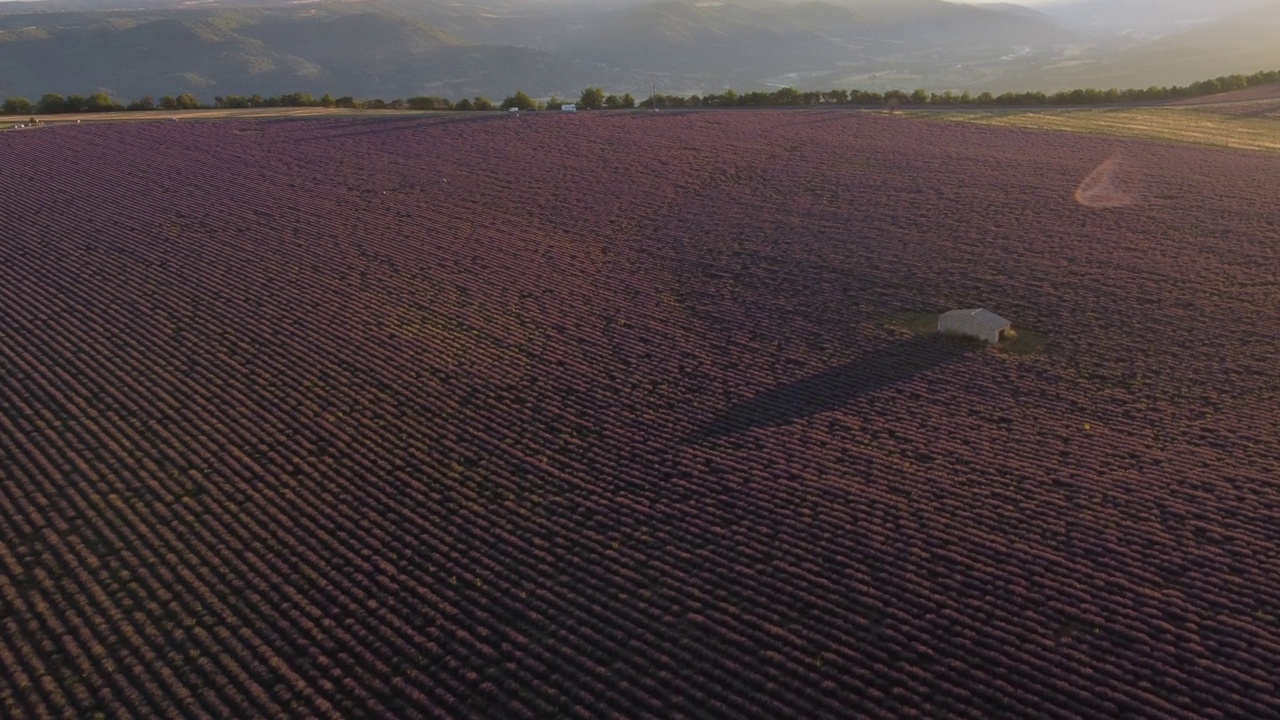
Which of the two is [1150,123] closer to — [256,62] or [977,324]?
[977,324]

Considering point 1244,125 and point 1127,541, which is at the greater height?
point 1244,125

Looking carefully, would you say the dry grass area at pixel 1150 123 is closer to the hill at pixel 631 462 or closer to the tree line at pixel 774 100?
the tree line at pixel 774 100

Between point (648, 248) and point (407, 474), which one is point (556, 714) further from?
point (648, 248)

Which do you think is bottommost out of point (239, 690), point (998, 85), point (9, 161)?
point (239, 690)

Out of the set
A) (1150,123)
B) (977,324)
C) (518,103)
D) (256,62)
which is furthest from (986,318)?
(256,62)

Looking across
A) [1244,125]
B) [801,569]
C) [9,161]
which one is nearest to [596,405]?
[801,569]

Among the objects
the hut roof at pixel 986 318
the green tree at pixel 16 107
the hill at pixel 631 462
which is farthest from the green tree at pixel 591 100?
the hut roof at pixel 986 318

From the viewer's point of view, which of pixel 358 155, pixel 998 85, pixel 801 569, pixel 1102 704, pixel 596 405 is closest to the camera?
pixel 1102 704
